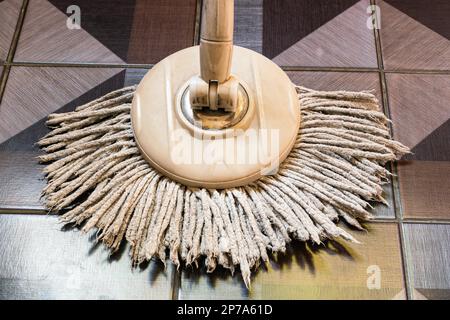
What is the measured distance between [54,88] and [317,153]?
43 centimetres

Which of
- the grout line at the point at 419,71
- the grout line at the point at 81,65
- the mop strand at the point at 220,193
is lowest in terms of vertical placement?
the mop strand at the point at 220,193

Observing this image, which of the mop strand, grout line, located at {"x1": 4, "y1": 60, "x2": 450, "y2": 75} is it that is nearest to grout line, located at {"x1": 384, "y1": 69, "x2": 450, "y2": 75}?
grout line, located at {"x1": 4, "y1": 60, "x2": 450, "y2": 75}

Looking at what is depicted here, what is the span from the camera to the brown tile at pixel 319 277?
73cm

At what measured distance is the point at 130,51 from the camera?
3.00 feet

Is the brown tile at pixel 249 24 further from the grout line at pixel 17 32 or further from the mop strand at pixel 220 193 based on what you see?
the grout line at pixel 17 32

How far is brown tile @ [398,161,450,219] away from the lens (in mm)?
785

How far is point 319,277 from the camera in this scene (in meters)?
0.74

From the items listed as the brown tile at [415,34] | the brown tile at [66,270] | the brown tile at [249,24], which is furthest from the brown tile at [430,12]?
the brown tile at [66,270]

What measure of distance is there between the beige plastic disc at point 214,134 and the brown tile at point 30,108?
0.15 m

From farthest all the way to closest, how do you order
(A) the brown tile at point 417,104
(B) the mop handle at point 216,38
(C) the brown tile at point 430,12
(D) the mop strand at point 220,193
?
(C) the brown tile at point 430,12, (A) the brown tile at point 417,104, (D) the mop strand at point 220,193, (B) the mop handle at point 216,38

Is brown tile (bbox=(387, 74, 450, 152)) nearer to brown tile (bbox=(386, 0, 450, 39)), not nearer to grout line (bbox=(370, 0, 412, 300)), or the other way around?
grout line (bbox=(370, 0, 412, 300))

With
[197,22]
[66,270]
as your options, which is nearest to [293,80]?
[197,22]
